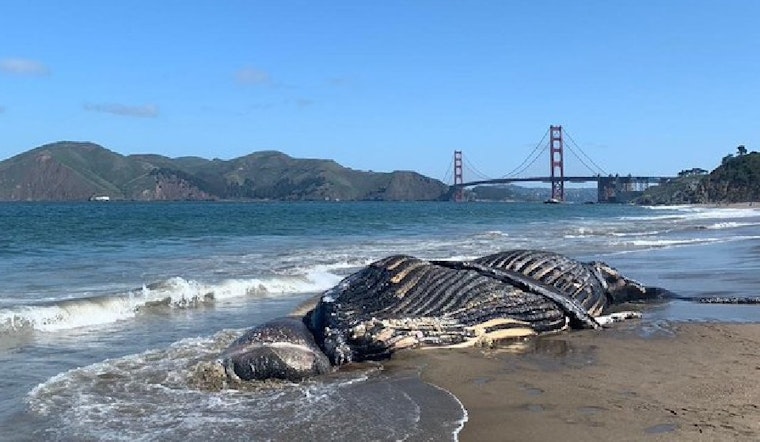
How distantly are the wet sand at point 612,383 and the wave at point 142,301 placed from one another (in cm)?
523

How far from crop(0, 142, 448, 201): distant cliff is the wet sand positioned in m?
163

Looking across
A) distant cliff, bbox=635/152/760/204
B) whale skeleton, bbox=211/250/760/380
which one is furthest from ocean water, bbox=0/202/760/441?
distant cliff, bbox=635/152/760/204

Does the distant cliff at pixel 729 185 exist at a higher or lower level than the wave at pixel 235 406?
higher

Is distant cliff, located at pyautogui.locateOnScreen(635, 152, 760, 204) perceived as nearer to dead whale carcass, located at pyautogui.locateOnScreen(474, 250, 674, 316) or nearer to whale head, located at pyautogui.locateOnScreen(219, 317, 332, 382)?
dead whale carcass, located at pyautogui.locateOnScreen(474, 250, 674, 316)

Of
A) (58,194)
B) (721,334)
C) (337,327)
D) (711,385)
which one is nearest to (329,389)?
(337,327)

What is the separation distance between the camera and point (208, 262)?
63.5ft

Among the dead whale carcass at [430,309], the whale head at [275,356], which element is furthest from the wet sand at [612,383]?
the whale head at [275,356]

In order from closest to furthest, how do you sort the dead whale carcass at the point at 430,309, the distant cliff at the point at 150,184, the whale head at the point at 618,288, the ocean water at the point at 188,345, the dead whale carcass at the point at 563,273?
the ocean water at the point at 188,345 < the dead whale carcass at the point at 430,309 < the dead whale carcass at the point at 563,273 < the whale head at the point at 618,288 < the distant cliff at the point at 150,184

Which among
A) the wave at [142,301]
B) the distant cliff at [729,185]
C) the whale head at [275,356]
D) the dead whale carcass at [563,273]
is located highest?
the distant cliff at [729,185]

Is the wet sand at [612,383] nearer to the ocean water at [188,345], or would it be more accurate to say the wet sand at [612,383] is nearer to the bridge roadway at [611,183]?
the ocean water at [188,345]

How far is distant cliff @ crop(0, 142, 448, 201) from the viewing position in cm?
16200

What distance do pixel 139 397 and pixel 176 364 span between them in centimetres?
107

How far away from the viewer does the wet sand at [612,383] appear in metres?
4.68

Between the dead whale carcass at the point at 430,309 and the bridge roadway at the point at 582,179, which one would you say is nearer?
the dead whale carcass at the point at 430,309
